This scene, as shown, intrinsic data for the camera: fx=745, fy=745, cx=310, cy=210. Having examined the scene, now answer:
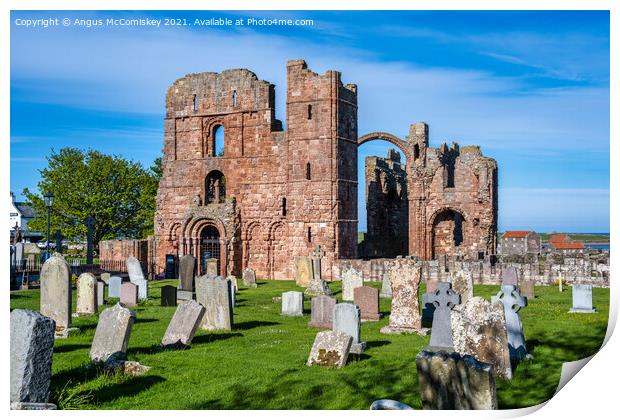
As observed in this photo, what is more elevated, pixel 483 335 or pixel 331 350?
pixel 483 335

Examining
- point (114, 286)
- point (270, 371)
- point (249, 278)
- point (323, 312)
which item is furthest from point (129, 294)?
point (270, 371)

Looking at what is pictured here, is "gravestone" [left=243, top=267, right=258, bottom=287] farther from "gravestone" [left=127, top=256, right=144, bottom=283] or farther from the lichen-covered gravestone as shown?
"gravestone" [left=127, top=256, right=144, bottom=283]

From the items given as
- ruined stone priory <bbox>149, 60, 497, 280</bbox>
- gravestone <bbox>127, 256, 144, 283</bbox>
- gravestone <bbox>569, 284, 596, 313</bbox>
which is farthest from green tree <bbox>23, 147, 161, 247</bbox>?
gravestone <bbox>569, 284, 596, 313</bbox>

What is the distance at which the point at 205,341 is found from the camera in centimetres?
1538

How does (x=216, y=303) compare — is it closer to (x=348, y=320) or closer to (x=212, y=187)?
(x=348, y=320)

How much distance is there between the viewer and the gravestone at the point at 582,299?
64.7ft

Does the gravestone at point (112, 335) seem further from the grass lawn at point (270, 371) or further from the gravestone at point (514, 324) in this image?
the gravestone at point (514, 324)

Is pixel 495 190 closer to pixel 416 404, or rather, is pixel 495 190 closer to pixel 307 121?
pixel 307 121

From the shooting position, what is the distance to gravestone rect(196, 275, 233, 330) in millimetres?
16812

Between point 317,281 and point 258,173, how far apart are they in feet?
30.6

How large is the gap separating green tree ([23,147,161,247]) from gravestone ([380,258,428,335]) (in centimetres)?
3518

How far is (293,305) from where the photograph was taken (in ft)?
65.6
